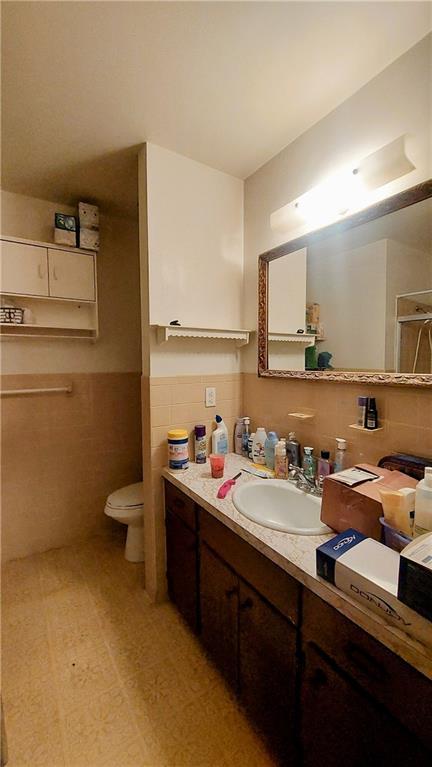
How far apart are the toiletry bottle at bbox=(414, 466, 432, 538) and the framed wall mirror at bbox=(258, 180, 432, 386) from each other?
386mm

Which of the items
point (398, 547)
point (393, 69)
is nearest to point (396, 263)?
point (393, 69)

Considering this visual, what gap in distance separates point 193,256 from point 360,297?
0.89 m

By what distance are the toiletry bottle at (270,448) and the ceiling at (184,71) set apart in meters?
1.43

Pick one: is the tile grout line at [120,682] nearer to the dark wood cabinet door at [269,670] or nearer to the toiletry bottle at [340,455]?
the dark wood cabinet door at [269,670]

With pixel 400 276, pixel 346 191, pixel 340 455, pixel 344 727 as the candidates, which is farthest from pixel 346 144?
pixel 344 727

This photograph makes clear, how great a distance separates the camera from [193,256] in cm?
162

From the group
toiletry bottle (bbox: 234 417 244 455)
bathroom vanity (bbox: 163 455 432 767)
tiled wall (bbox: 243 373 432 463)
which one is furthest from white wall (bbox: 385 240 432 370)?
toiletry bottle (bbox: 234 417 244 455)

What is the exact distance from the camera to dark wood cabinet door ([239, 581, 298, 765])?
0.87m

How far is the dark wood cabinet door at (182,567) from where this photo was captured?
1.35 m

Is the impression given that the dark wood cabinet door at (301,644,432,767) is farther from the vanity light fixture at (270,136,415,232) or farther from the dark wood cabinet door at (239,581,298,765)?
the vanity light fixture at (270,136,415,232)

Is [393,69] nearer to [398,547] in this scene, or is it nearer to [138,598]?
[398,547]

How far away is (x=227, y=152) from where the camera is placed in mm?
1547

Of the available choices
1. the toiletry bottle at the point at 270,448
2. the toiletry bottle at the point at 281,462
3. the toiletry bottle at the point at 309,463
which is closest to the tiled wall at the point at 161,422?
the toiletry bottle at the point at 270,448

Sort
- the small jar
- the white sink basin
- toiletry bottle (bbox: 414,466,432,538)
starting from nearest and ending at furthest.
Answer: toiletry bottle (bbox: 414,466,432,538), the white sink basin, the small jar
